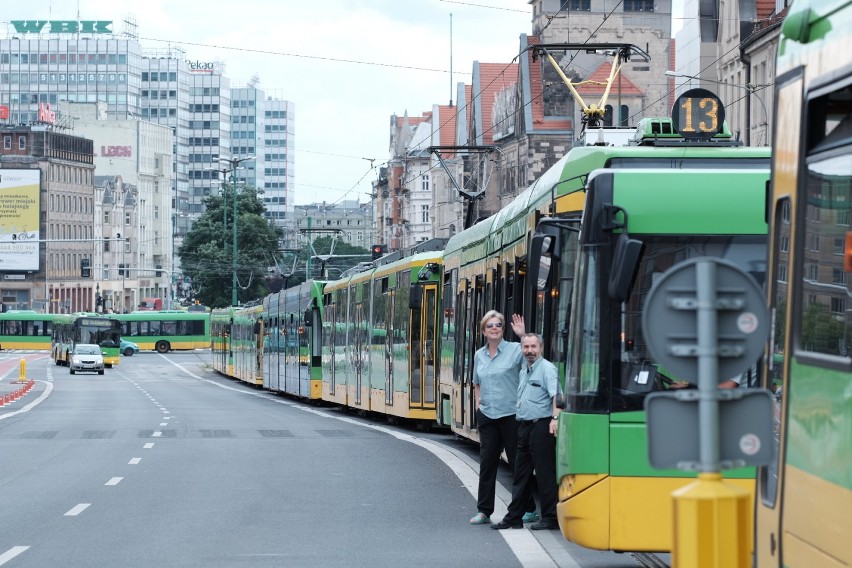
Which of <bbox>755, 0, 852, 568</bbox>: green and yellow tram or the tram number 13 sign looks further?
the tram number 13 sign

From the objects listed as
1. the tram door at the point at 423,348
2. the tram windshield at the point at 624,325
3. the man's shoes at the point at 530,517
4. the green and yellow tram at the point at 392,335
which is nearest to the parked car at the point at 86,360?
the green and yellow tram at the point at 392,335

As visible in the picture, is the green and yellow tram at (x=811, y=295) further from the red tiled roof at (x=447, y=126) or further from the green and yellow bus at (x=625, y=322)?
the red tiled roof at (x=447, y=126)

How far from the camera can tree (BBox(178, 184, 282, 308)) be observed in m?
128

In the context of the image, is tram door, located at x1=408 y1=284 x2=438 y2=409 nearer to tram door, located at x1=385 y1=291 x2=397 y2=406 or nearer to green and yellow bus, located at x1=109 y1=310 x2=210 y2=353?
tram door, located at x1=385 y1=291 x2=397 y2=406

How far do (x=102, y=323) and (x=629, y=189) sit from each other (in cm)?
9201

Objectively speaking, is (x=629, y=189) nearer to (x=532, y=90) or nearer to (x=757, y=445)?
(x=757, y=445)

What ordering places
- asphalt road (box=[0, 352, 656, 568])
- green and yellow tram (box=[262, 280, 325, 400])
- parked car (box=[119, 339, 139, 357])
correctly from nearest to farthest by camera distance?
asphalt road (box=[0, 352, 656, 568])
green and yellow tram (box=[262, 280, 325, 400])
parked car (box=[119, 339, 139, 357])

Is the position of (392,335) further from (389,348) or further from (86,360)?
(86,360)

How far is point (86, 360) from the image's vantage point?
88000 mm

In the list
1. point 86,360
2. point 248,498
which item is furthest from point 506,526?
point 86,360

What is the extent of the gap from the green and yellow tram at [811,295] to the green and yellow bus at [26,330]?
121273 mm

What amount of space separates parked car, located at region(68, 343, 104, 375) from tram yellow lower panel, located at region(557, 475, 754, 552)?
7843 cm

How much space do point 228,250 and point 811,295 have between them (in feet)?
412

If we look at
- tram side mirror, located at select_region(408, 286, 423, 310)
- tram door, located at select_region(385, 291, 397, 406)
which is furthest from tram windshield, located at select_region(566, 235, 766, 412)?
tram door, located at select_region(385, 291, 397, 406)
